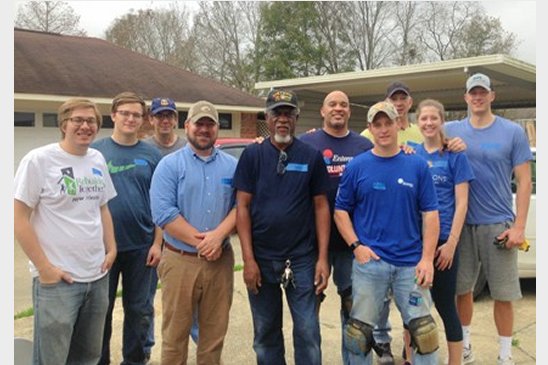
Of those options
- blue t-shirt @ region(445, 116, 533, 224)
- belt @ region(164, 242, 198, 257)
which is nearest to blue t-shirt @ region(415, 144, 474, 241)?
blue t-shirt @ region(445, 116, 533, 224)

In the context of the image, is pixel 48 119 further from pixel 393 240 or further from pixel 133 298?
pixel 393 240

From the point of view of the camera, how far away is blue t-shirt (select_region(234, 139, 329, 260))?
3455mm

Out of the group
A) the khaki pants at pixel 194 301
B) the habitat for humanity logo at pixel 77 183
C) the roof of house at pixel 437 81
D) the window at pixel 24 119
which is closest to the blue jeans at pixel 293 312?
the khaki pants at pixel 194 301

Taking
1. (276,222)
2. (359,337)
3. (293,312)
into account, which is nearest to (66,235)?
(276,222)

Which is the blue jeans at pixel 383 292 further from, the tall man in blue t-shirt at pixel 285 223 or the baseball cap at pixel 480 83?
the baseball cap at pixel 480 83

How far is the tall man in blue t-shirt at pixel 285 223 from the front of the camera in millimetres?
3469

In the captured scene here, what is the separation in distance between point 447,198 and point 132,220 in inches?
91.3

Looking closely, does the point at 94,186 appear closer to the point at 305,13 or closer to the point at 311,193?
the point at 311,193

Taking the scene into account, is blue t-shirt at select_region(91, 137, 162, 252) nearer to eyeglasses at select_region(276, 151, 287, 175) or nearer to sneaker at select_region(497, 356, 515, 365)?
eyeglasses at select_region(276, 151, 287, 175)

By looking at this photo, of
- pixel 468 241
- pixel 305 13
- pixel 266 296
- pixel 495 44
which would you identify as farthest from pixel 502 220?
pixel 495 44

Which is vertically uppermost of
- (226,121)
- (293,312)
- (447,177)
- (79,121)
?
(226,121)

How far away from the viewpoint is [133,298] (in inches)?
160

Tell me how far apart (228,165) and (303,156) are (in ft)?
1.70

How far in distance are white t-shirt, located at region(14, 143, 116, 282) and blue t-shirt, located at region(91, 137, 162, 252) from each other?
22.8 inches
